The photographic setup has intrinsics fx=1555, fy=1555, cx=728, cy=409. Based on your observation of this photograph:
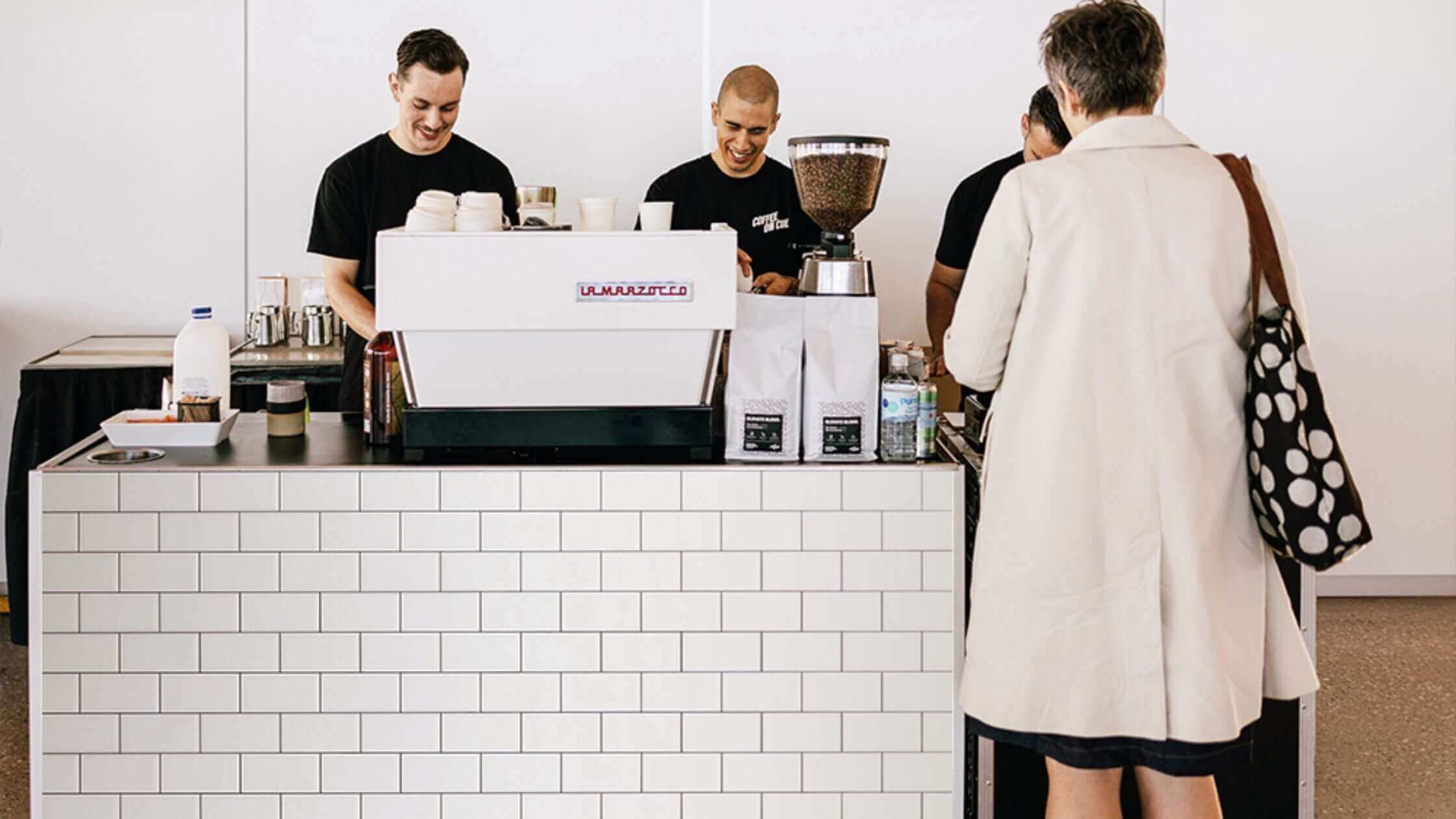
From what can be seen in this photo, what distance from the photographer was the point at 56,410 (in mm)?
4547

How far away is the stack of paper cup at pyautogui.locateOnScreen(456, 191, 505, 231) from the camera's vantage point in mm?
2645

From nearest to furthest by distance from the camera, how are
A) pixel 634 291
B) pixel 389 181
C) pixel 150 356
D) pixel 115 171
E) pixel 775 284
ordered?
pixel 634 291 < pixel 775 284 < pixel 389 181 < pixel 150 356 < pixel 115 171

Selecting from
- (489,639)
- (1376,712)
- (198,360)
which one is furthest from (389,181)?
(1376,712)

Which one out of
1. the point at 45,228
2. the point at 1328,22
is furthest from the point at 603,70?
the point at 1328,22

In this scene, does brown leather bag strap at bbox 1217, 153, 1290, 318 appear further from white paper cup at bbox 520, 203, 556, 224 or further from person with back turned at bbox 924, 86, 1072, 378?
person with back turned at bbox 924, 86, 1072, 378

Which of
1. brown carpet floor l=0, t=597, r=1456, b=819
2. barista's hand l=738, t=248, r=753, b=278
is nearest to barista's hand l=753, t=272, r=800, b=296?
barista's hand l=738, t=248, r=753, b=278

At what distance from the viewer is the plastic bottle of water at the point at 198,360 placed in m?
2.97

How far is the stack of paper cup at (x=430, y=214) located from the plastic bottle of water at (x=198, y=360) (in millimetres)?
562

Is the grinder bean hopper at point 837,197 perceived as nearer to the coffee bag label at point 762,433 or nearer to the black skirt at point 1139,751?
the coffee bag label at point 762,433

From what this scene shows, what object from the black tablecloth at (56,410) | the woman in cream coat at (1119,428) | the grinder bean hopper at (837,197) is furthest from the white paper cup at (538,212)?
the black tablecloth at (56,410)

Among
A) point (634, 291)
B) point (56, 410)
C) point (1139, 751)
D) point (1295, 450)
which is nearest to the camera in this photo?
point (1295, 450)

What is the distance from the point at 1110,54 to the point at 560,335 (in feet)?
3.29

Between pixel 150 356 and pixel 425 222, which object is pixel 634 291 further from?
pixel 150 356

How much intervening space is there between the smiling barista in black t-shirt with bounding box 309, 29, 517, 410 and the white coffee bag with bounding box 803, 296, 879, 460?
1546 millimetres
